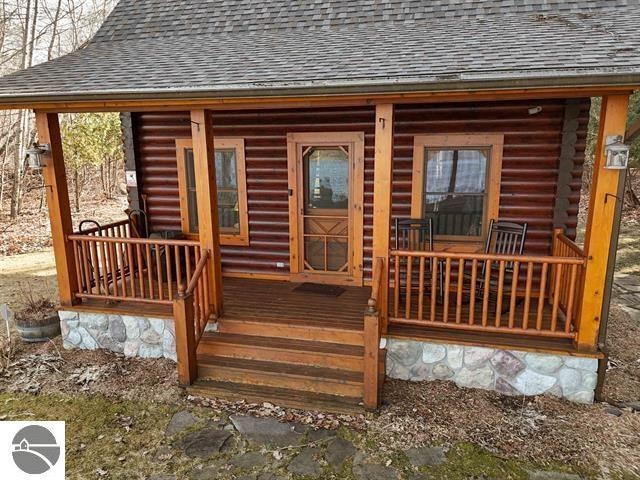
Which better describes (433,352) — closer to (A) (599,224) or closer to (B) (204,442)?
(A) (599,224)

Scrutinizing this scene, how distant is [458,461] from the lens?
3.37m

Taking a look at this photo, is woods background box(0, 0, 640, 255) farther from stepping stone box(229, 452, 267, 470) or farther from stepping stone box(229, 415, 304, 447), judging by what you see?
stepping stone box(229, 452, 267, 470)

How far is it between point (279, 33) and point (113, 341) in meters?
4.63

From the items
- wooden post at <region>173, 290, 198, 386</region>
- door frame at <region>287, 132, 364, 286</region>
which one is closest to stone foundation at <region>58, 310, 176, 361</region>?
wooden post at <region>173, 290, 198, 386</region>

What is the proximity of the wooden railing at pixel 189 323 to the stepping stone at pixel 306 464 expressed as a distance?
4.86ft

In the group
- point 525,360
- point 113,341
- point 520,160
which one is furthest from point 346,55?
point 113,341

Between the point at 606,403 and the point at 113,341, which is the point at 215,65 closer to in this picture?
the point at 113,341

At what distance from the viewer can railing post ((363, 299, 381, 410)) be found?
3.87 meters

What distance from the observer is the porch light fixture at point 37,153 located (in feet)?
15.1

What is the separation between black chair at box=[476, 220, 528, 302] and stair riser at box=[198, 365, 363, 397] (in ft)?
7.02

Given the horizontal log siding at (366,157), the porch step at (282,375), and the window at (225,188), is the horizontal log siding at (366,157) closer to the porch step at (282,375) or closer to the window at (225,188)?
the window at (225,188)

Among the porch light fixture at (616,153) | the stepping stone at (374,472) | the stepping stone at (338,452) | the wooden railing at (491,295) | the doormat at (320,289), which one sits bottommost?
the stepping stone at (374,472)

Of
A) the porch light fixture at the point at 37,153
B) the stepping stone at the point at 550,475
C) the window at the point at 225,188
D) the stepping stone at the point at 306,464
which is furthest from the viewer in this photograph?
the window at the point at 225,188

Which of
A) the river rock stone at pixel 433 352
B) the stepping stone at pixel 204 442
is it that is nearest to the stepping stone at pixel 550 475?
the river rock stone at pixel 433 352
